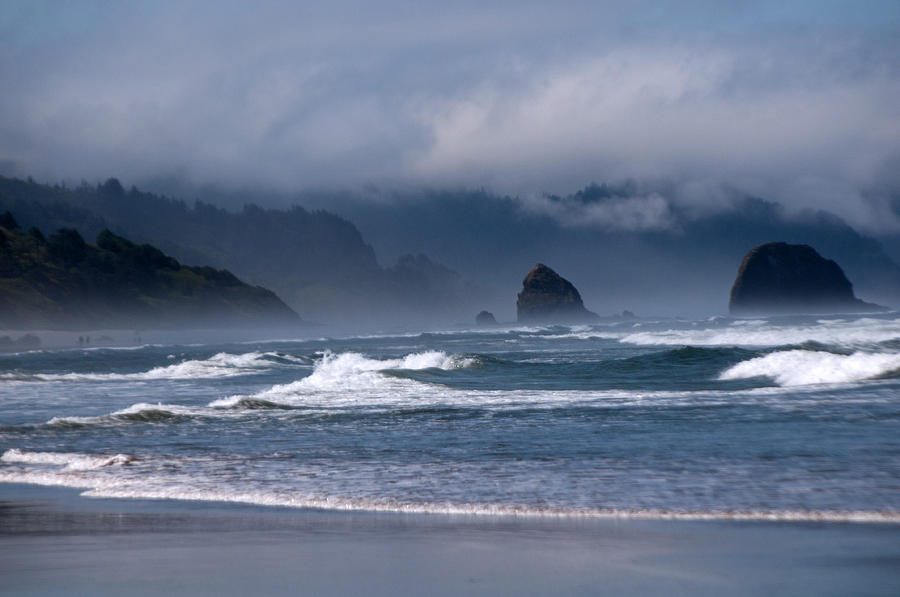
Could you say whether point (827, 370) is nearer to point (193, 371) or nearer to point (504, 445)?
point (504, 445)

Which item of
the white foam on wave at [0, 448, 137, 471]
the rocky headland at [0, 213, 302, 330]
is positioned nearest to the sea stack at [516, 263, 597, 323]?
the rocky headland at [0, 213, 302, 330]

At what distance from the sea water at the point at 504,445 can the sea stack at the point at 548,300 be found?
11972 centimetres

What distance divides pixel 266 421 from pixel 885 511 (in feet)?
36.5

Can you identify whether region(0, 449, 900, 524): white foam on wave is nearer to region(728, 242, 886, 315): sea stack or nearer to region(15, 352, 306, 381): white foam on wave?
region(15, 352, 306, 381): white foam on wave

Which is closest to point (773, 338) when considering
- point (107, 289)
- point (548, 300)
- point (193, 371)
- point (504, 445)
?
point (193, 371)

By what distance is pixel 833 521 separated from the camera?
6902 millimetres

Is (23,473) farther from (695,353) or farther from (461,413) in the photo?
(695,353)

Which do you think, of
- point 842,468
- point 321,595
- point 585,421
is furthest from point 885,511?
point 585,421

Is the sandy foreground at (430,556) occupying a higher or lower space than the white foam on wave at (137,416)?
lower

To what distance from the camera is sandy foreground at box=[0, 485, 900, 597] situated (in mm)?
5246

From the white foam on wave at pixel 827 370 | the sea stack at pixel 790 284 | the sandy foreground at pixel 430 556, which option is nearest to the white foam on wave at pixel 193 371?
the white foam on wave at pixel 827 370

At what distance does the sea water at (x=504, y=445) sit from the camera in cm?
808

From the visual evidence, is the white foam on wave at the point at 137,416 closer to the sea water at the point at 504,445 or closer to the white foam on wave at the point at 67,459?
the sea water at the point at 504,445

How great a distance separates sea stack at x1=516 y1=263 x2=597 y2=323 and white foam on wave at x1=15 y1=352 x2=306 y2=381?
104001 mm
